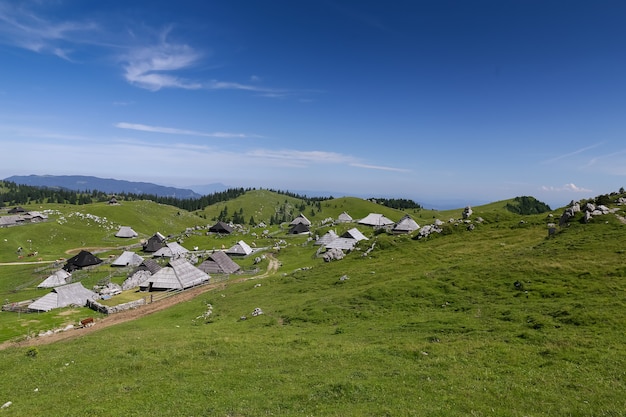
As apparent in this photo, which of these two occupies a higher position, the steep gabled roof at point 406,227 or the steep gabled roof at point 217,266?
the steep gabled roof at point 406,227

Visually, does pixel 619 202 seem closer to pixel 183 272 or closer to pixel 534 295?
pixel 534 295

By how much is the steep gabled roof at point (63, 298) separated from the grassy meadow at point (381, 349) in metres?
3.25

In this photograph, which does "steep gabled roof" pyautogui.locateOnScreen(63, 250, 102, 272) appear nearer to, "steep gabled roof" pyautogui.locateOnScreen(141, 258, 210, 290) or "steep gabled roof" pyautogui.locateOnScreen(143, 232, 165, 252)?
"steep gabled roof" pyautogui.locateOnScreen(143, 232, 165, 252)

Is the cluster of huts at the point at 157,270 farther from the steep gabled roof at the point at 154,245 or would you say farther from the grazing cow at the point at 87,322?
the grazing cow at the point at 87,322

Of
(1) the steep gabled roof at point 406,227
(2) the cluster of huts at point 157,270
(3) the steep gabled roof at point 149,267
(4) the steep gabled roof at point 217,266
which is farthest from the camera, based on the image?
(1) the steep gabled roof at point 406,227

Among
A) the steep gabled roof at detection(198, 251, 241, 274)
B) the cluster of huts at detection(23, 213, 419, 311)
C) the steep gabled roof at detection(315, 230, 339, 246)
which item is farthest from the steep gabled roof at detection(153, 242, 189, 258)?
the steep gabled roof at detection(315, 230, 339, 246)

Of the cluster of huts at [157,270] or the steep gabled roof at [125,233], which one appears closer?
the cluster of huts at [157,270]

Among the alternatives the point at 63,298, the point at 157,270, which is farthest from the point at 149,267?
the point at 63,298

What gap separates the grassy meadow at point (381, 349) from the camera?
18.0 metres

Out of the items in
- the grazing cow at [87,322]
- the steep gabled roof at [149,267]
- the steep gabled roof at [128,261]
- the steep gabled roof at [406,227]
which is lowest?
the steep gabled roof at [128,261]

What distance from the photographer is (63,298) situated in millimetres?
60094

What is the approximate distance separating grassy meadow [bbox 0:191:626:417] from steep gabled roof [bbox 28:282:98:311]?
10.7 feet

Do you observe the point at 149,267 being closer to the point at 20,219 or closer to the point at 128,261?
the point at 128,261

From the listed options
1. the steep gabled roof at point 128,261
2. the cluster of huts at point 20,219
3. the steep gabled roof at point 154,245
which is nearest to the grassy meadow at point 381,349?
the steep gabled roof at point 128,261
